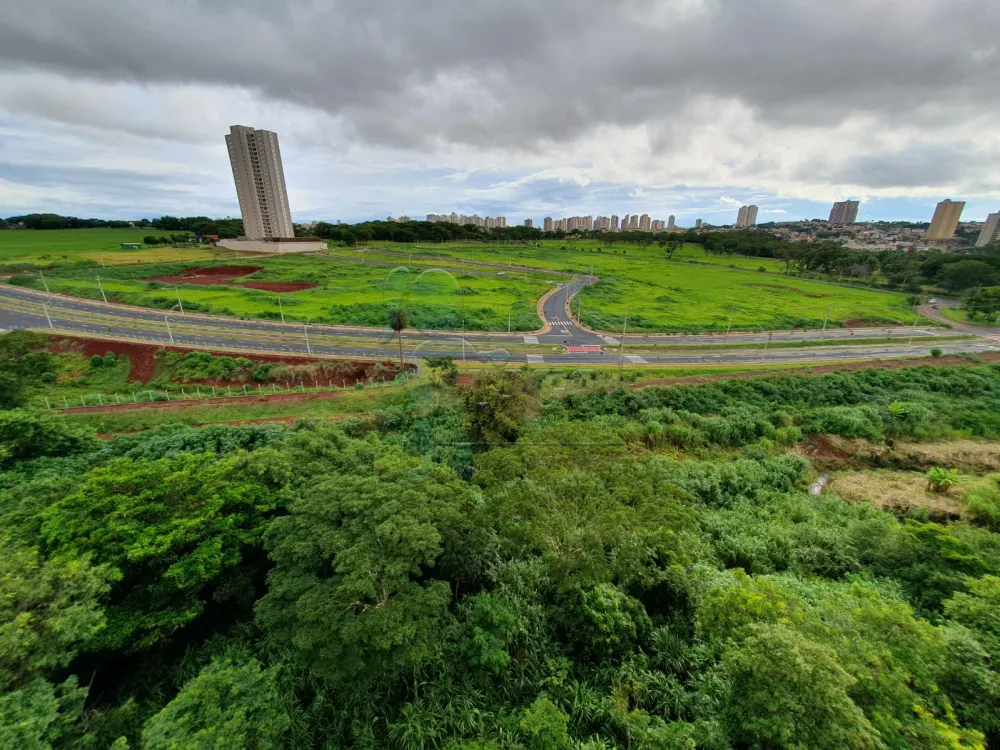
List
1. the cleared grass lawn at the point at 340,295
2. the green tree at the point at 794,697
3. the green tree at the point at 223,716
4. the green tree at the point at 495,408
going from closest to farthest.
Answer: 1. the green tree at the point at 794,697
2. the green tree at the point at 223,716
3. the green tree at the point at 495,408
4. the cleared grass lawn at the point at 340,295

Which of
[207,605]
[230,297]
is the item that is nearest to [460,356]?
[207,605]

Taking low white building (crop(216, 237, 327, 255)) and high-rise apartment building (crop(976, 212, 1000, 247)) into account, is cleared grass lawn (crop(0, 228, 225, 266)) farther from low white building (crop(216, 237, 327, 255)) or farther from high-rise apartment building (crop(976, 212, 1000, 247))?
high-rise apartment building (crop(976, 212, 1000, 247))

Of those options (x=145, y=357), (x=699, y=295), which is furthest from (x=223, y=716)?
(x=699, y=295)

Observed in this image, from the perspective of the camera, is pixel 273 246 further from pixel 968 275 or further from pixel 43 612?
pixel 968 275

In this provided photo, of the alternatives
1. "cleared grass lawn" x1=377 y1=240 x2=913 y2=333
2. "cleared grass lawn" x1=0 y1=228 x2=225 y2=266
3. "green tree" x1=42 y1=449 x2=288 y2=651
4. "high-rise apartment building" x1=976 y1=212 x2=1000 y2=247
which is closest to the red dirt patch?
"cleared grass lawn" x1=0 y1=228 x2=225 y2=266

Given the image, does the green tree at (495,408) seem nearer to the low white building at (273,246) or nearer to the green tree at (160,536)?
the green tree at (160,536)

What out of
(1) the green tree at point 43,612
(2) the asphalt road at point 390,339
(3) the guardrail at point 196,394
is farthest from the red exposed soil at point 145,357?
(1) the green tree at point 43,612

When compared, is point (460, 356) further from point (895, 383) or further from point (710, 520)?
point (895, 383)
